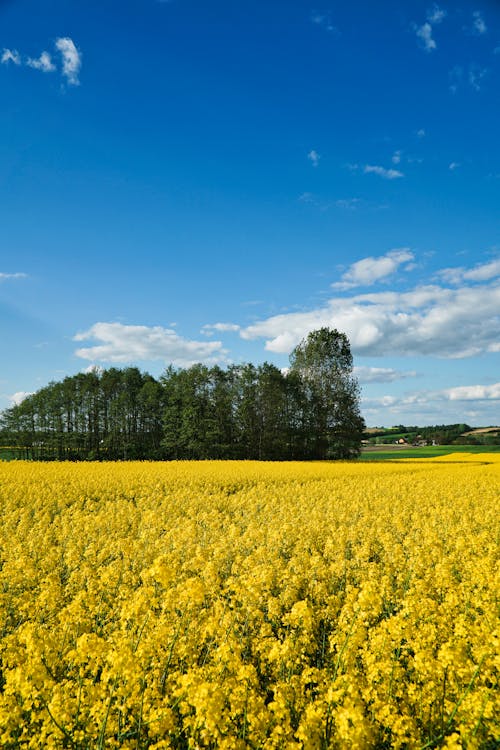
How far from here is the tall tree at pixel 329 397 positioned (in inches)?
1871

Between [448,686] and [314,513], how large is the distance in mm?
8892

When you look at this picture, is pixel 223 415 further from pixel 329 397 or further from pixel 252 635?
pixel 252 635

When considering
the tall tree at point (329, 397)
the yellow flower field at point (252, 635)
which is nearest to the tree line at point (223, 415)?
the tall tree at point (329, 397)

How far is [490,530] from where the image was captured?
39.7ft

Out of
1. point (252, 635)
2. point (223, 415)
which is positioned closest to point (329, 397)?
point (223, 415)

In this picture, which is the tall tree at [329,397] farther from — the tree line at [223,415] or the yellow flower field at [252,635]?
the yellow flower field at [252,635]

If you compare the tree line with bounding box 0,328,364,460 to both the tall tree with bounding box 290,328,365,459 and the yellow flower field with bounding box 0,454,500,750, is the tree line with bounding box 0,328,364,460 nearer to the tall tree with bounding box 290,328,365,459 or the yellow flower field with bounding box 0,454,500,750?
the tall tree with bounding box 290,328,365,459

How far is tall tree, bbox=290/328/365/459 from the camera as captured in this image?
4753 centimetres

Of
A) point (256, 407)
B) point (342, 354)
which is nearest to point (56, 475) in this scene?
point (256, 407)

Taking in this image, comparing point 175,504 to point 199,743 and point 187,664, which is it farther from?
point 199,743

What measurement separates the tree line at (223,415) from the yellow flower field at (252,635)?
3368 centimetres

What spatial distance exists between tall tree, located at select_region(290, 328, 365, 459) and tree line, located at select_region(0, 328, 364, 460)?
118 millimetres

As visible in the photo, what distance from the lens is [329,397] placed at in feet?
157

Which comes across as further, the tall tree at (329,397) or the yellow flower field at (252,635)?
the tall tree at (329,397)
